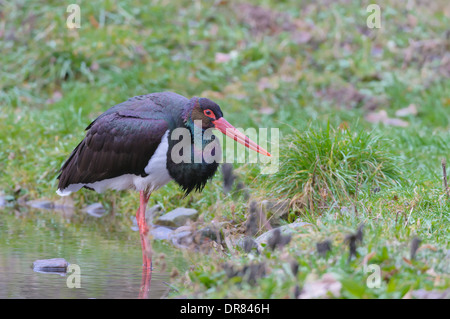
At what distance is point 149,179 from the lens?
5.84 metres

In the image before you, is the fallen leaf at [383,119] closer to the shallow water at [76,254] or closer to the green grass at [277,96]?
the green grass at [277,96]

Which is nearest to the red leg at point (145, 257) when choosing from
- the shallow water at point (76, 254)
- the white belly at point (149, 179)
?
the shallow water at point (76, 254)

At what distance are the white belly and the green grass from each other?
1.77ft

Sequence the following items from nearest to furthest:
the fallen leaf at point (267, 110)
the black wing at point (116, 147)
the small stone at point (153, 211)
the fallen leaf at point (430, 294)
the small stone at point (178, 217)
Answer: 1. the fallen leaf at point (430, 294)
2. the black wing at point (116, 147)
3. the small stone at point (178, 217)
4. the small stone at point (153, 211)
5. the fallen leaf at point (267, 110)

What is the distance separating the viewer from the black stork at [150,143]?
5.63 metres

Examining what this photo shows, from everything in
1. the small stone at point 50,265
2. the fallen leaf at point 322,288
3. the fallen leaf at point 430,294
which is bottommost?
the small stone at point 50,265

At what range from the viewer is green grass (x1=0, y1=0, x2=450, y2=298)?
4953 millimetres

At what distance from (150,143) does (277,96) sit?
477 centimetres

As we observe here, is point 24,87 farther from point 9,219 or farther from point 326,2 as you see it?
point 326,2

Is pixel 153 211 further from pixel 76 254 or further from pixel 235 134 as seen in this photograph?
pixel 235 134

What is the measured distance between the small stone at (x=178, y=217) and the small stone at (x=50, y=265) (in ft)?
5.47

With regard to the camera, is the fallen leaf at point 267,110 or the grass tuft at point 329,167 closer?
the grass tuft at point 329,167

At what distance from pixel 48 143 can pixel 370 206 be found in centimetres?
433

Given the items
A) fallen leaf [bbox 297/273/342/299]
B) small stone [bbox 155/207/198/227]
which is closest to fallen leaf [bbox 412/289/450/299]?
fallen leaf [bbox 297/273/342/299]
